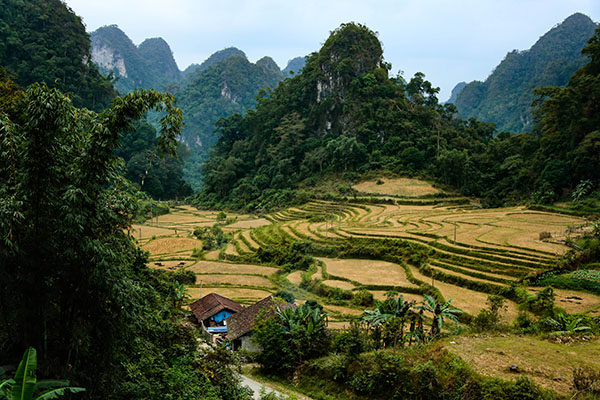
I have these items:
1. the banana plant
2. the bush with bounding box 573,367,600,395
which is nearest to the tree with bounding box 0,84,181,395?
the banana plant

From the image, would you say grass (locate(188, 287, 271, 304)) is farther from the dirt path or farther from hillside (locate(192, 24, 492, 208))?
hillside (locate(192, 24, 492, 208))

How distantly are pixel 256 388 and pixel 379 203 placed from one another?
92.4 ft

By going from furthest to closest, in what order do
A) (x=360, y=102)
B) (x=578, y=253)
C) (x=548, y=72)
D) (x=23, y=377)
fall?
(x=548, y=72) < (x=360, y=102) < (x=578, y=253) < (x=23, y=377)

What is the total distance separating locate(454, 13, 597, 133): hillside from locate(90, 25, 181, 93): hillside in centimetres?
10184

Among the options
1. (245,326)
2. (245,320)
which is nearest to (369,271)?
(245,320)

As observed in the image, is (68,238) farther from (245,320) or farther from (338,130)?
(338,130)

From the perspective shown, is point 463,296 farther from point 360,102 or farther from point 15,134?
point 360,102

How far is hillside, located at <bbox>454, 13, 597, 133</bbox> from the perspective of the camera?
79831 mm

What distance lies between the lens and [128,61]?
129750 millimetres

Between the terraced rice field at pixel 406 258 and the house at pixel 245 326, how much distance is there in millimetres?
2670

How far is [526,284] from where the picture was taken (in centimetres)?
1405

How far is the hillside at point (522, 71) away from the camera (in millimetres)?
79831

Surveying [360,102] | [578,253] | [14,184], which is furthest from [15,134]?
[360,102]

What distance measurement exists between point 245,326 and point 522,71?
9944 centimetres
